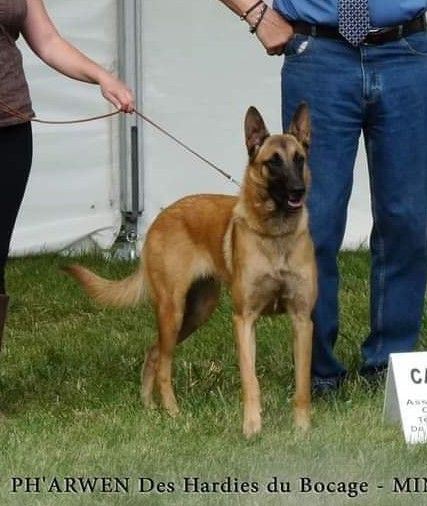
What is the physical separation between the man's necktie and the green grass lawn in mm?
1485

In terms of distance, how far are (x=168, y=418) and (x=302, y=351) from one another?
0.60 meters

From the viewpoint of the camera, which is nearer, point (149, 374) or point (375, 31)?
point (375, 31)

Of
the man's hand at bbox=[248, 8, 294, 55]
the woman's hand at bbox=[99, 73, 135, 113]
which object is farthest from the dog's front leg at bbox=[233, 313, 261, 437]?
the man's hand at bbox=[248, 8, 294, 55]

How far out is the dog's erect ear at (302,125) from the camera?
5859 millimetres

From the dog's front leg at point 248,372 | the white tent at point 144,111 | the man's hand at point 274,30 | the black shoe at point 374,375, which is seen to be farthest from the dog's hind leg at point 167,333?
the white tent at point 144,111

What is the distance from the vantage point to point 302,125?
19.3ft

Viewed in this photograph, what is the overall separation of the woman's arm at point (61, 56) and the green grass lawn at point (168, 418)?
1304mm

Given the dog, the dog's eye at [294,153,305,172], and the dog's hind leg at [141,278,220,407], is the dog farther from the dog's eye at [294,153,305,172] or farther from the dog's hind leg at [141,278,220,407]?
the dog's hind leg at [141,278,220,407]

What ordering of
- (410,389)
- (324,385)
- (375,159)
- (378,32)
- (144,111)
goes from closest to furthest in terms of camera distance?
1. (410,389)
2. (378,32)
3. (375,159)
4. (324,385)
5. (144,111)

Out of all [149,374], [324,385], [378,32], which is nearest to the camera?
[378,32]

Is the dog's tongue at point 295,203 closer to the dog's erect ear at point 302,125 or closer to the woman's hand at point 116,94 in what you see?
the dog's erect ear at point 302,125

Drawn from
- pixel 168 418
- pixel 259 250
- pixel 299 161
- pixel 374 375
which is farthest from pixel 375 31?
pixel 168 418

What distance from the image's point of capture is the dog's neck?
19.5 feet

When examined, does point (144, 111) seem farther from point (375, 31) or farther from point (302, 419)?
point (302, 419)
